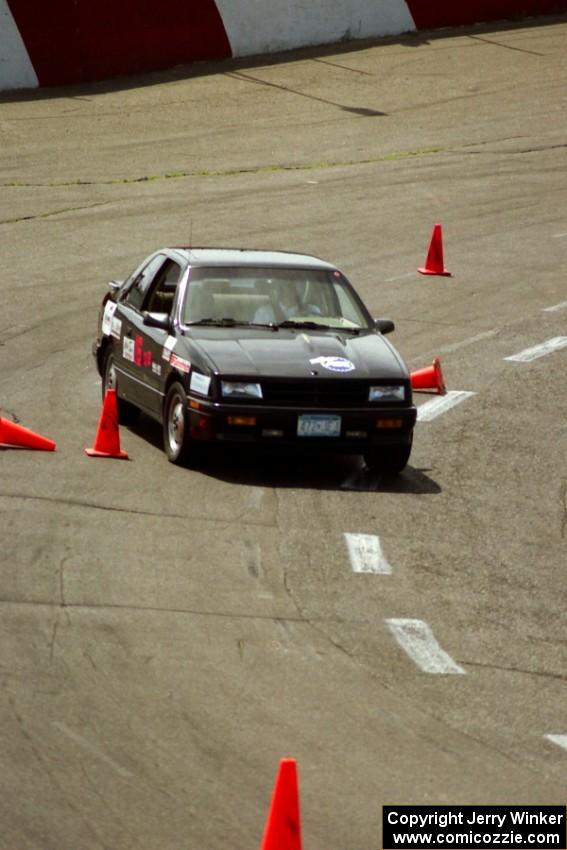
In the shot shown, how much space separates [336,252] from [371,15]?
14.0m

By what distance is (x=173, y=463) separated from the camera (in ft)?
42.0

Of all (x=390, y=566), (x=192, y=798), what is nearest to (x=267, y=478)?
(x=390, y=566)

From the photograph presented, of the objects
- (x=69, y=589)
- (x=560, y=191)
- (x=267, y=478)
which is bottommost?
(x=560, y=191)

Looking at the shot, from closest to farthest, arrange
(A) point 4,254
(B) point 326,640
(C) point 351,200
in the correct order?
1. (B) point 326,640
2. (A) point 4,254
3. (C) point 351,200

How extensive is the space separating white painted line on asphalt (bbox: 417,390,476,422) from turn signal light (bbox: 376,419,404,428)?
2.22 metres

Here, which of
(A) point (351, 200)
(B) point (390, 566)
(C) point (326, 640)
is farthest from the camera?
(A) point (351, 200)

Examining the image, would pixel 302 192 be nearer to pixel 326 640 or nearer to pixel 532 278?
pixel 532 278

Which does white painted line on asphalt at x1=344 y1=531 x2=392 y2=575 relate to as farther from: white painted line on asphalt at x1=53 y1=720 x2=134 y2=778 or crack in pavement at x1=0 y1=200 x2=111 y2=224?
crack in pavement at x1=0 y1=200 x2=111 y2=224

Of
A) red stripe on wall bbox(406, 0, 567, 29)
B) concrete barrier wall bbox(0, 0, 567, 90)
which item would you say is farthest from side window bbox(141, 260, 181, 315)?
red stripe on wall bbox(406, 0, 567, 29)

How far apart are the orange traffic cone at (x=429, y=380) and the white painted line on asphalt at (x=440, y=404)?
0.12 m

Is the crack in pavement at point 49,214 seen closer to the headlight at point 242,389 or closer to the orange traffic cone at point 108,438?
the orange traffic cone at point 108,438

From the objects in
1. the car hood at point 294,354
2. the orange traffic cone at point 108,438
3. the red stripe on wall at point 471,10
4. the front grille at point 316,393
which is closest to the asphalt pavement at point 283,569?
the orange traffic cone at point 108,438

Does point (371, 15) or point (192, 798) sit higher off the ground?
point (192, 798)

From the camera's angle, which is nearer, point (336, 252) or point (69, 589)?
point (69, 589)
